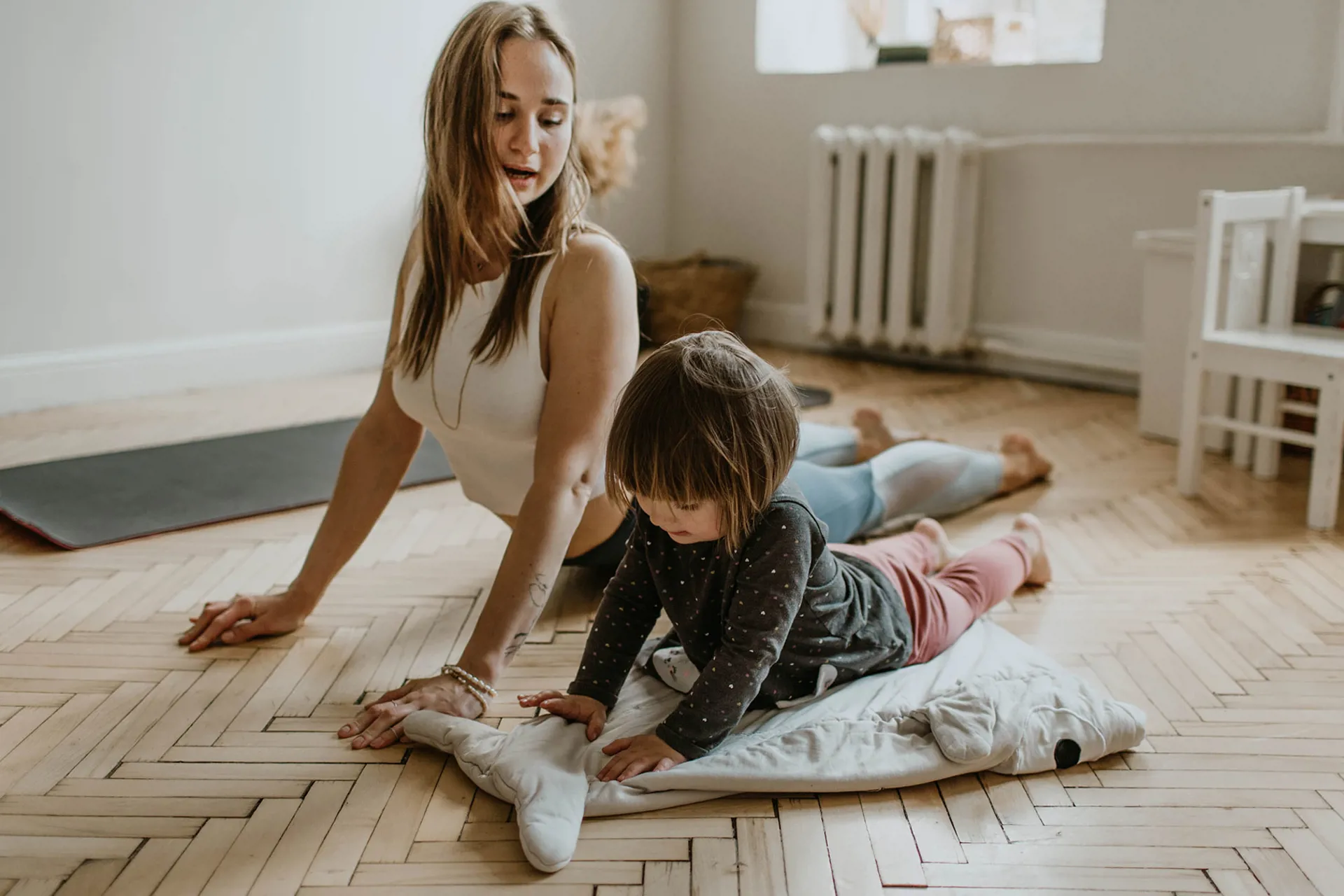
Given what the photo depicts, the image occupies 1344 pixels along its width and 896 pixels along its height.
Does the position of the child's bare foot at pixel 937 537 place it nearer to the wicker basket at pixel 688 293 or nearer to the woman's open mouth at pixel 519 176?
the woman's open mouth at pixel 519 176

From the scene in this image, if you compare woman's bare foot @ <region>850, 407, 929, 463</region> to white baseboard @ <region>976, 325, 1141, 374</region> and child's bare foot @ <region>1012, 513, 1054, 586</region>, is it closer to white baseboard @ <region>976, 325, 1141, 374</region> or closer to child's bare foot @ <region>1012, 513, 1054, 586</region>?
child's bare foot @ <region>1012, 513, 1054, 586</region>

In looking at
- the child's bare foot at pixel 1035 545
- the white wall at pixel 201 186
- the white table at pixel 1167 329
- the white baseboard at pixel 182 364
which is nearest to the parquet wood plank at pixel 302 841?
the child's bare foot at pixel 1035 545

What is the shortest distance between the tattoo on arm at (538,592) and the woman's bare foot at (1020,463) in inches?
53.2

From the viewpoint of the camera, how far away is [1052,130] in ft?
12.2

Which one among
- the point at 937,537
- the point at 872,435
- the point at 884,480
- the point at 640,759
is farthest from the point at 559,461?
the point at 872,435

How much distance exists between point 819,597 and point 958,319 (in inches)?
105

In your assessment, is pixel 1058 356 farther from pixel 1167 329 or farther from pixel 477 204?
pixel 477 204

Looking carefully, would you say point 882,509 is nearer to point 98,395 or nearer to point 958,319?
point 958,319

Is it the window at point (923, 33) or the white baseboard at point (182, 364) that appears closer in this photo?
the white baseboard at point (182, 364)

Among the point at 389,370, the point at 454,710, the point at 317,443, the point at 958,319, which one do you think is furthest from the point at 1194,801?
the point at 958,319

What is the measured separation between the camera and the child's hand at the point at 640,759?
141cm

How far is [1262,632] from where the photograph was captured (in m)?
1.92

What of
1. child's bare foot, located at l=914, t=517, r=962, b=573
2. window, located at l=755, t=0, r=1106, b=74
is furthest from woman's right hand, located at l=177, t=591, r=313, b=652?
window, located at l=755, t=0, r=1106, b=74

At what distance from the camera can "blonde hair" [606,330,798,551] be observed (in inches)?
51.4
